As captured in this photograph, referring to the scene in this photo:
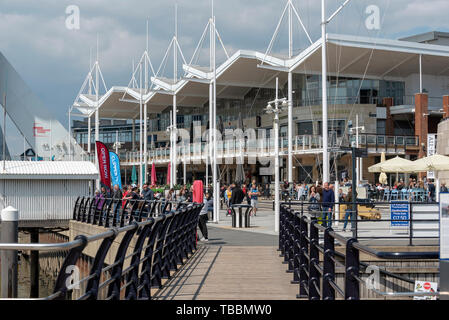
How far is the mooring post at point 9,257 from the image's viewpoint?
623 cm

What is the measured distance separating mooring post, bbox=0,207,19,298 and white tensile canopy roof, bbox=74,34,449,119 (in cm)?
3810

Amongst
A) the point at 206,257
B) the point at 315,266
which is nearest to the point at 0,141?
the point at 206,257

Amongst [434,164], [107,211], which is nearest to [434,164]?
[434,164]

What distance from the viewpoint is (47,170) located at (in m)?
29.5

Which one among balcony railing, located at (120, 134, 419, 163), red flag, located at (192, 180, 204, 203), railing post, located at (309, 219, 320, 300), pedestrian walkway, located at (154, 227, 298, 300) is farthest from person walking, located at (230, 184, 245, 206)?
balcony railing, located at (120, 134, 419, 163)

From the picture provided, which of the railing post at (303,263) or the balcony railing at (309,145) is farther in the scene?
the balcony railing at (309,145)

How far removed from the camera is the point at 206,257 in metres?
13.7

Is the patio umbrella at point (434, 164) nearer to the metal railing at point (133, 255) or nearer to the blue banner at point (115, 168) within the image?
the metal railing at point (133, 255)

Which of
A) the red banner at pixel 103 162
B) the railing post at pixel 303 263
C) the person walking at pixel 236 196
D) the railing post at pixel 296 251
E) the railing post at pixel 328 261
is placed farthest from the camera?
the red banner at pixel 103 162

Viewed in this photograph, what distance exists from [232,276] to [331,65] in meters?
41.9

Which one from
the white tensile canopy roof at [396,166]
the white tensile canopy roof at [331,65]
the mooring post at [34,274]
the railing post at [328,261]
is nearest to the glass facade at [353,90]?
the white tensile canopy roof at [331,65]
